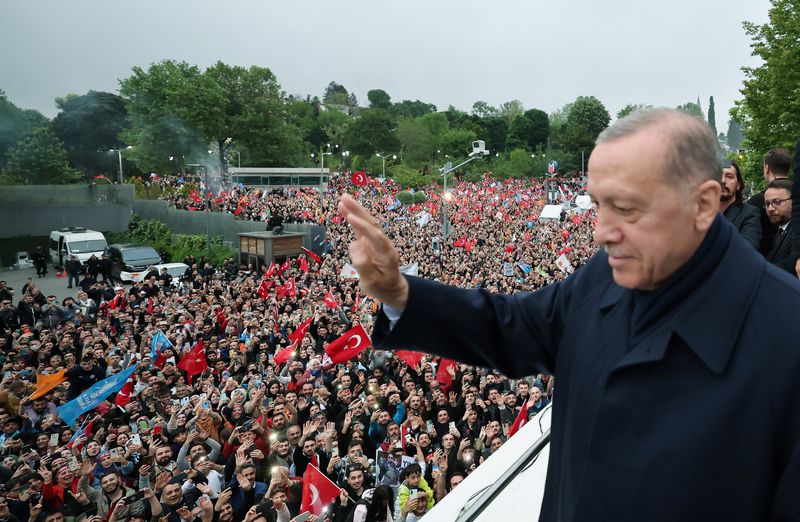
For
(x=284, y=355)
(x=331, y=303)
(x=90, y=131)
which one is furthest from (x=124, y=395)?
(x=90, y=131)

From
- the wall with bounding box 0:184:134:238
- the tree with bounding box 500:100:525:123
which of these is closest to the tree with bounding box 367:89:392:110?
the tree with bounding box 500:100:525:123

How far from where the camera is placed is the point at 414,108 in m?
128

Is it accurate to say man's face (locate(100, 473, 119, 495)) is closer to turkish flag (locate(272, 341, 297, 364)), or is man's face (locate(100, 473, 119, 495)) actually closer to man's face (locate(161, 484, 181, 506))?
man's face (locate(161, 484, 181, 506))

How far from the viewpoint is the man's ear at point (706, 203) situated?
1.06m

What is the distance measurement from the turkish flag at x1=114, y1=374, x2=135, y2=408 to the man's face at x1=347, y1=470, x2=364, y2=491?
14.3 ft

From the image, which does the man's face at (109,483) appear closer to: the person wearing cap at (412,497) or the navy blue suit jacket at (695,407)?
the person wearing cap at (412,497)

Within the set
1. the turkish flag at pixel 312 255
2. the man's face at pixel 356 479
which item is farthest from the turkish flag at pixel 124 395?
the turkish flag at pixel 312 255

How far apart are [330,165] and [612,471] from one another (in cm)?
7681

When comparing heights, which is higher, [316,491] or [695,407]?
[695,407]

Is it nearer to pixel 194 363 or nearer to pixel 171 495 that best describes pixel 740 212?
pixel 171 495

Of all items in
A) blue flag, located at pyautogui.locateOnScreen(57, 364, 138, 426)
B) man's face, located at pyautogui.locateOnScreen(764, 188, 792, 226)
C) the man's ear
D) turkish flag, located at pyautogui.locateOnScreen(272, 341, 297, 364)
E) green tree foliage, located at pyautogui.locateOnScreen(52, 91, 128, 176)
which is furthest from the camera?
green tree foliage, located at pyautogui.locateOnScreen(52, 91, 128, 176)

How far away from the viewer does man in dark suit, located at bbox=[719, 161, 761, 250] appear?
3303 mm

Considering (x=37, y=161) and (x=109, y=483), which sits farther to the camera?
(x=37, y=161)

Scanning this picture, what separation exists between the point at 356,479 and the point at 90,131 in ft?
229
